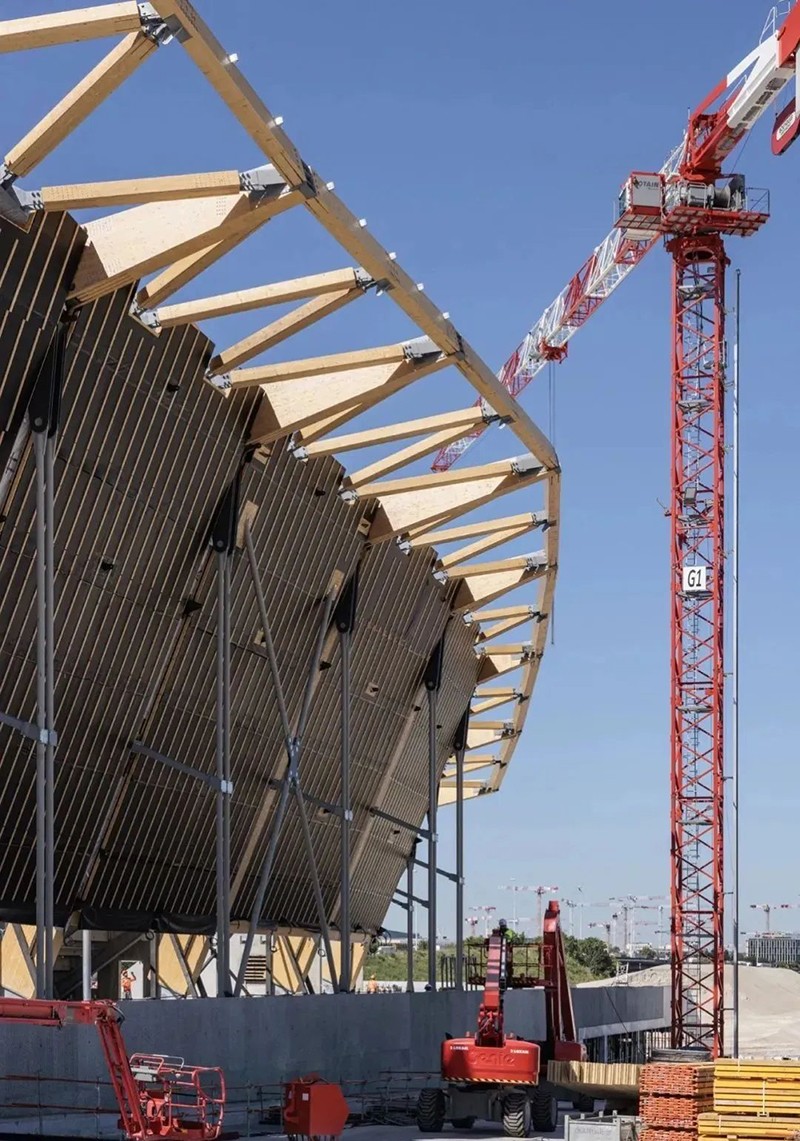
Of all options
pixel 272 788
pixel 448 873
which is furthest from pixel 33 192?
pixel 448 873

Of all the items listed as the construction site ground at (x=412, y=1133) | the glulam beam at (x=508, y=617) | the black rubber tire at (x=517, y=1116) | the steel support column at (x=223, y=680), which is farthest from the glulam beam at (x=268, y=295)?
the glulam beam at (x=508, y=617)

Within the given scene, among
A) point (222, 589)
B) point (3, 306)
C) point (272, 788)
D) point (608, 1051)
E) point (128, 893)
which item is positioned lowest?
point (608, 1051)

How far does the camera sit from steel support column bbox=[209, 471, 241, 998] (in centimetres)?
3319

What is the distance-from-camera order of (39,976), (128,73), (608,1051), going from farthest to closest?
(608,1051), (39,976), (128,73)

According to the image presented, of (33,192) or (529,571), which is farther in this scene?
(529,571)

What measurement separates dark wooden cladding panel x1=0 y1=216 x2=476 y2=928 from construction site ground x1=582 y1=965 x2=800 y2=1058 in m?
44.7

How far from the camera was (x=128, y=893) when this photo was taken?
3756 cm

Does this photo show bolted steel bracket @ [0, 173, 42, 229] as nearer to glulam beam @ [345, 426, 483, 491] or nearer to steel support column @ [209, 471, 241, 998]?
steel support column @ [209, 471, 241, 998]

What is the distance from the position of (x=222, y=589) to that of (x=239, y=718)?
6.18 metres

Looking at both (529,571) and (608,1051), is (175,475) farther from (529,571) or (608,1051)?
(608,1051)

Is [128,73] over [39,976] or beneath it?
over

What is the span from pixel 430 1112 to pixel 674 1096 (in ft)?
17.7

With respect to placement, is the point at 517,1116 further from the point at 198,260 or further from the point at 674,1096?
the point at 198,260

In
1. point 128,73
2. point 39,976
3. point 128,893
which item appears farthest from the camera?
point 128,893
